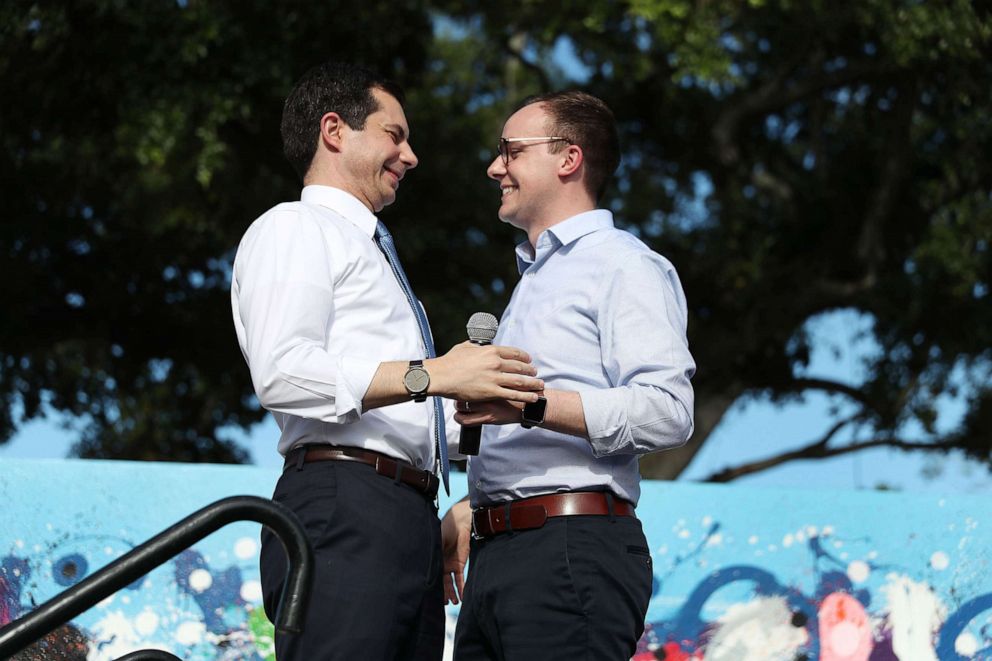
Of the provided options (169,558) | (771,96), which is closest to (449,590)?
(169,558)

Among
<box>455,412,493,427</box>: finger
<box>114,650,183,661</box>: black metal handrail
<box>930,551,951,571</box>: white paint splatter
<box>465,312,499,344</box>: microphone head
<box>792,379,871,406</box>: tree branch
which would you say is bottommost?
<box>114,650,183,661</box>: black metal handrail

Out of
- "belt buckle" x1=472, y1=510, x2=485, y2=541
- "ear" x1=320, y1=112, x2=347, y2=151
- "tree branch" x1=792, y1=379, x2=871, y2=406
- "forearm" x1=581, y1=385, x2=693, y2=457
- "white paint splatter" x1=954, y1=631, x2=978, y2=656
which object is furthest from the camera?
"tree branch" x1=792, y1=379, x2=871, y2=406

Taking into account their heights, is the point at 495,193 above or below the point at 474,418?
above

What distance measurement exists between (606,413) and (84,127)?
9.28 metres

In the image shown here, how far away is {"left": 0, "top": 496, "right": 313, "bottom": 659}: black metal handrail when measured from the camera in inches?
88.3

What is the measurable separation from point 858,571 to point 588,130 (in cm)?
284

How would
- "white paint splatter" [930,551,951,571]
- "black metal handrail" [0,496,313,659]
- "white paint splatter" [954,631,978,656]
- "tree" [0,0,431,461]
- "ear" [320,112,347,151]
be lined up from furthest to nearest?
1. "tree" [0,0,431,461]
2. "white paint splatter" [930,551,951,571]
3. "white paint splatter" [954,631,978,656]
4. "ear" [320,112,347,151]
5. "black metal handrail" [0,496,313,659]

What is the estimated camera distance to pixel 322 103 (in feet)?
10.6

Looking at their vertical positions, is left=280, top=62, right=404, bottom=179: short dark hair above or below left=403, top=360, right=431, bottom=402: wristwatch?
above

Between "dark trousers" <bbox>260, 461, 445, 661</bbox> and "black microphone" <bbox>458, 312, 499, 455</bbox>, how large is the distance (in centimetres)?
20

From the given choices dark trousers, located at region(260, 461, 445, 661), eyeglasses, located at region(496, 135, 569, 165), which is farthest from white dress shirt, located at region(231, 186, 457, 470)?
eyeglasses, located at region(496, 135, 569, 165)

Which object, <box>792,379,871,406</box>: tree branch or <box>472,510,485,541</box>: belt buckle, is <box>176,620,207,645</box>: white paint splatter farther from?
<box>792,379,871,406</box>: tree branch

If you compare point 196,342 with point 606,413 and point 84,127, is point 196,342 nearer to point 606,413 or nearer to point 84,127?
point 84,127

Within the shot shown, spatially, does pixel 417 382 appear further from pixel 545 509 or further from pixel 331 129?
pixel 331 129
